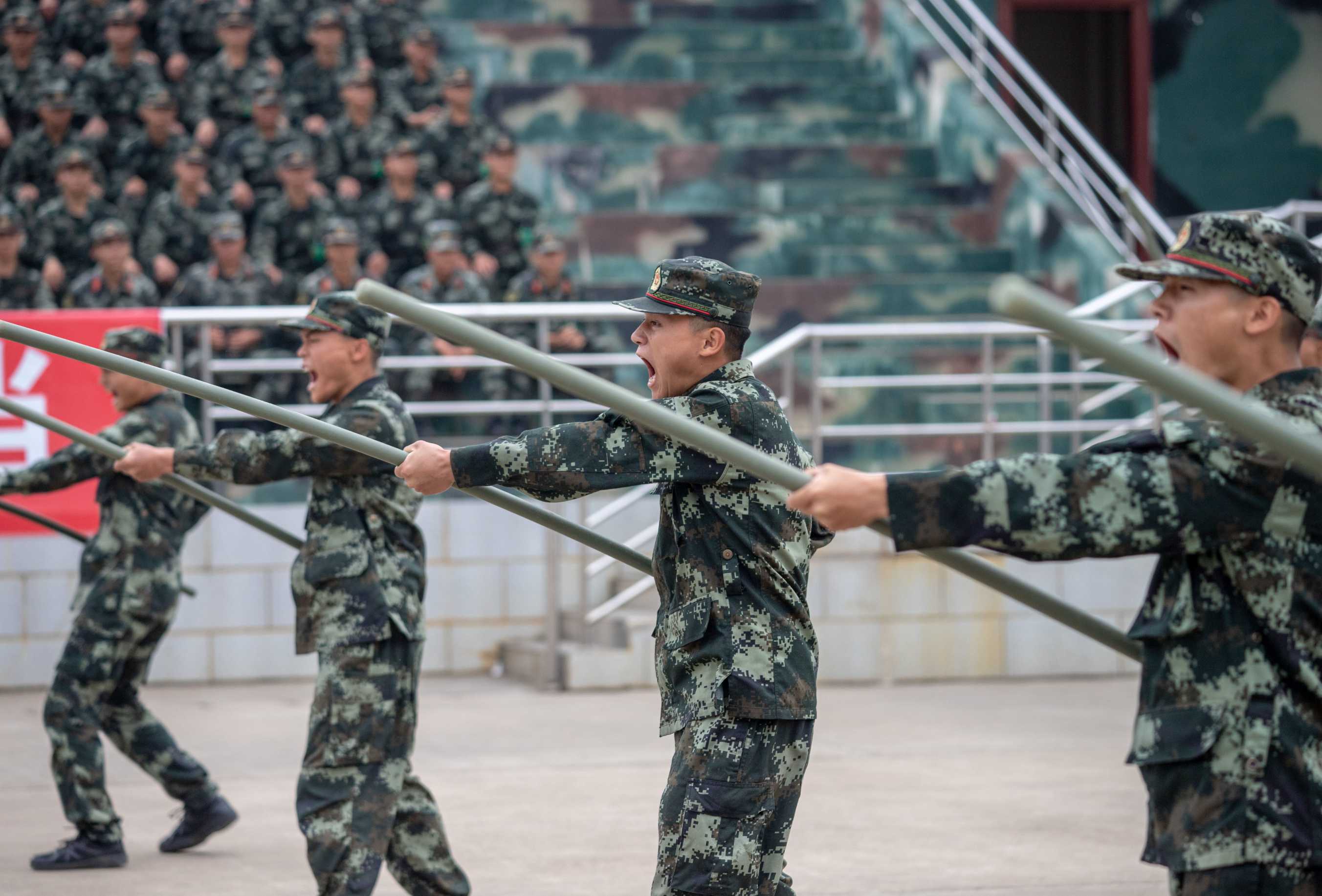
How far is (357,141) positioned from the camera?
42.7ft

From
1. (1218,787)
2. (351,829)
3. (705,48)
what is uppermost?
(705,48)

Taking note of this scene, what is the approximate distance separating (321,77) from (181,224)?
7.32ft

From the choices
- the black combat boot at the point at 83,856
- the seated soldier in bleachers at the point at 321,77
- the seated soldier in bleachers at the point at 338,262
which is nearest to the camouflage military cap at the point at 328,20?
the seated soldier in bleachers at the point at 321,77

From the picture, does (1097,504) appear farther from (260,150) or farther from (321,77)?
(321,77)

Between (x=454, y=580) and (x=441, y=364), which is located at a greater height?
(x=441, y=364)

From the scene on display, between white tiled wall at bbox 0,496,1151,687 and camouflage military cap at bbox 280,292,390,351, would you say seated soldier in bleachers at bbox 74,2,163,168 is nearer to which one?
white tiled wall at bbox 0,496,1151,687

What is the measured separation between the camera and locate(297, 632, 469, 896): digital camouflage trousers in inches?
197

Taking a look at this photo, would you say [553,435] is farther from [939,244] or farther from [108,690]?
[939,244]

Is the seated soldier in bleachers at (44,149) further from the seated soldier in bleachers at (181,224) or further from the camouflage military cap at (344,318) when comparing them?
the camouflage military cap at (344,318)

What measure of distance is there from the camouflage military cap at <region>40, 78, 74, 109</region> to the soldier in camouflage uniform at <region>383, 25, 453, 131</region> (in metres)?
2.28

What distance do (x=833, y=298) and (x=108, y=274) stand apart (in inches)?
206

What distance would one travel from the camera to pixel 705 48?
15859 mm

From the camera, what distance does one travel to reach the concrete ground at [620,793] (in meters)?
6.10

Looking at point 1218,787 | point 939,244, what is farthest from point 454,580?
point 1218,787
